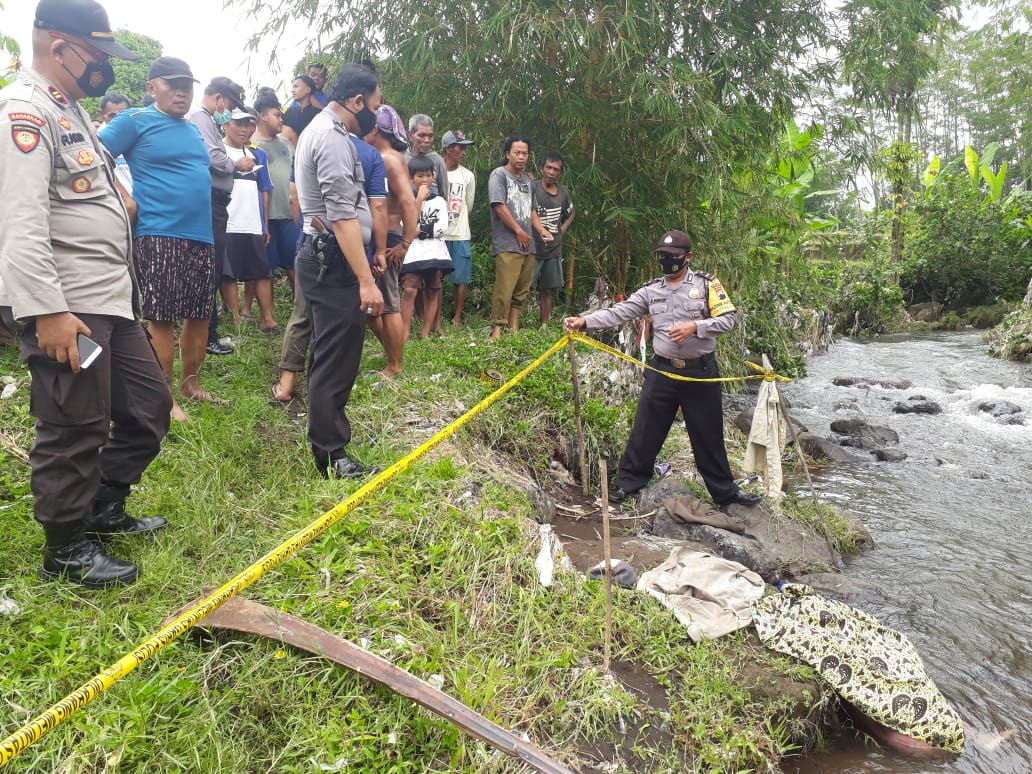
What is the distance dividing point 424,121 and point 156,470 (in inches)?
135

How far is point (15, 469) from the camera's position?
3506 millimetres

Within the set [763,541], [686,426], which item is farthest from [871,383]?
[763,541]

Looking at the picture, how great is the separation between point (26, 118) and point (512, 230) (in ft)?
15.0

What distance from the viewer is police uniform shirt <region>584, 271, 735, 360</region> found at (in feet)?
15.5

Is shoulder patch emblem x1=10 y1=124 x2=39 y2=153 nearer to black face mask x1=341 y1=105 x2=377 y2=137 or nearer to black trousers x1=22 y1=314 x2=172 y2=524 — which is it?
black trousers x1=22 y1=314 x2=172 y2=524

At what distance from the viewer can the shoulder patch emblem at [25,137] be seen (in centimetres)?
221

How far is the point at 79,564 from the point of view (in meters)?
2.60

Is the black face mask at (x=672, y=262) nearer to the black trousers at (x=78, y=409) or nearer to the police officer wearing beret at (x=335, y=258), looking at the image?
the police officer wearing beret at (x=335, y=258)

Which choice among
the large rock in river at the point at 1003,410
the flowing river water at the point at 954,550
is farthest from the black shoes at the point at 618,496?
the large rock in river at the point at 1003,410

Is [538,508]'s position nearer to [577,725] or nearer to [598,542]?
[598,542]

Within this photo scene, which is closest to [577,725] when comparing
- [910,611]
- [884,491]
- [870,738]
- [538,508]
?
[870,738]

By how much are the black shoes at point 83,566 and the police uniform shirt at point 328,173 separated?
176 cm

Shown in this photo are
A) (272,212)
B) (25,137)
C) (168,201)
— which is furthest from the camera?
(272,212)

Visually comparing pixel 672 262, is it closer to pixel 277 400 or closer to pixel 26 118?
pixel 277 400
